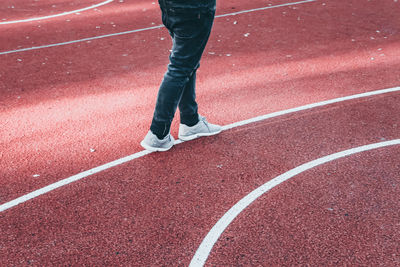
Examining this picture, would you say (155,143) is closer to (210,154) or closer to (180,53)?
(210,154)

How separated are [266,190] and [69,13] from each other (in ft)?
23.1

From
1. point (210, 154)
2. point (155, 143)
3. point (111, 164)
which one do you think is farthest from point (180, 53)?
point (111, 164)

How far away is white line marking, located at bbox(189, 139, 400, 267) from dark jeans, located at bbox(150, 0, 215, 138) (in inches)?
38.6

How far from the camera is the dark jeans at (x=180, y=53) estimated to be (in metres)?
2.81

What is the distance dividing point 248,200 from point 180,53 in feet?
4.21

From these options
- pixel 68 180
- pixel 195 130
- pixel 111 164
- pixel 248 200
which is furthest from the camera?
pixel 195 130

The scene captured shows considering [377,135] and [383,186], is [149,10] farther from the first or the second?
[383,186]

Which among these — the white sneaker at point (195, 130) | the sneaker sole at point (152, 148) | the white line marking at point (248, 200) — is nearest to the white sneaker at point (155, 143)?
the sneaker sole at point (152, 148)

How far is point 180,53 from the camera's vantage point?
2.96 m

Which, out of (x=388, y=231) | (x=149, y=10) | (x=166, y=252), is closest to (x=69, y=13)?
(x=149, y=10)

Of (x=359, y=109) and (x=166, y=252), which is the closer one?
(x=166, y=252)

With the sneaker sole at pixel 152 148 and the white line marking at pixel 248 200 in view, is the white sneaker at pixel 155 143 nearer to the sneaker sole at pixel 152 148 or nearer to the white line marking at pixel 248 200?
the sneaker sole at pixel 152 148

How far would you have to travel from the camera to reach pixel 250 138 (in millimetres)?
3719

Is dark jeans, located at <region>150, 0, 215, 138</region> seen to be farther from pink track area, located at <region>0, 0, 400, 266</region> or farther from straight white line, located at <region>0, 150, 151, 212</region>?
pink track area, located at <region>0, 0, 400, 266</region>
